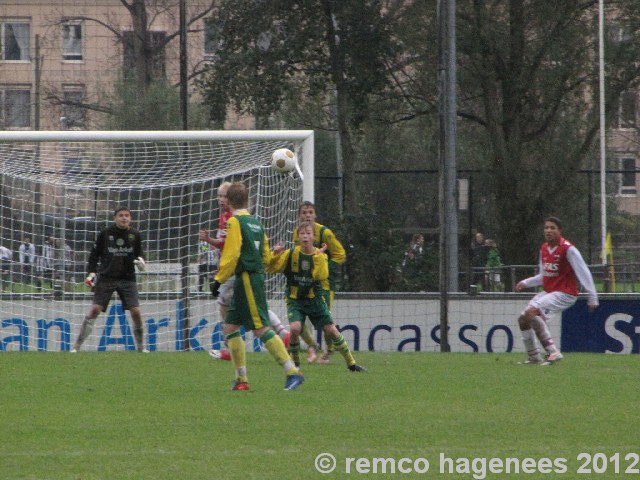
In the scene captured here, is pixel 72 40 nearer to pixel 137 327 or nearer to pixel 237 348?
pixel 137 327

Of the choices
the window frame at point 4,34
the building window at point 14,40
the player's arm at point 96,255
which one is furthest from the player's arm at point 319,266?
the building window at point 14,40

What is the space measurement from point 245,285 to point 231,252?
338 millimetres

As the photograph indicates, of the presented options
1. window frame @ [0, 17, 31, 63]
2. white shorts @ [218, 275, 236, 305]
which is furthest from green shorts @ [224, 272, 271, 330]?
window frame @ [0, 17, 31, 63]

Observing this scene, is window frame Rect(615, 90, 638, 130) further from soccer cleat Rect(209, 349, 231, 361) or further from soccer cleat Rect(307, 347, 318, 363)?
soccer cleat Rect(209, 349, 231, 361)

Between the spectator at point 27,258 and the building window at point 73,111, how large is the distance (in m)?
15.2

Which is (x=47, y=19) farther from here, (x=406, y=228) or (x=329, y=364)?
(x=329, y=364)

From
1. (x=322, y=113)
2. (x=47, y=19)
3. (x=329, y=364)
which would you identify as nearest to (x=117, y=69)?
(x=47, y=19)

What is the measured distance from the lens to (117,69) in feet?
108

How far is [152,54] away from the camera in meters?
32.3

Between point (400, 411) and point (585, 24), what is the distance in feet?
60.4

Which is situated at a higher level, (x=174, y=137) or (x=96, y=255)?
(x=174, y=137)

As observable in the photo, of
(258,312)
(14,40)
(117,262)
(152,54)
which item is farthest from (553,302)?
(152,54)

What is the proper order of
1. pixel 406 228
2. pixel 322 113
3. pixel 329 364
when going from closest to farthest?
1. pixel 329 364
2. pixel 406 228
3. pixel 322 113

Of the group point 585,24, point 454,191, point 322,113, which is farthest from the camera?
point 322,113
